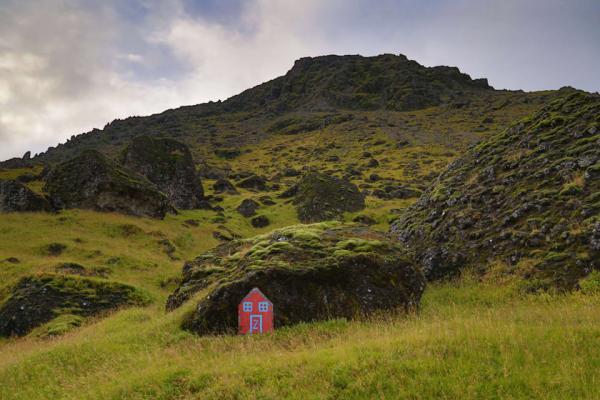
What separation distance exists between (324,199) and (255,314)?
1574 inches

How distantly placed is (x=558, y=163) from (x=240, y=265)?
15.4 metres

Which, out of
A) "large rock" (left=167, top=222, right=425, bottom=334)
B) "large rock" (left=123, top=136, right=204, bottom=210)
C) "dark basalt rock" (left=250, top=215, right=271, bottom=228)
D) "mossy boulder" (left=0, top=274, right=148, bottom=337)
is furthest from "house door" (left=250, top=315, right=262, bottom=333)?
"large rock" (left=123, top=136, right=204, bottom=210)

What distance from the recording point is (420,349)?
8289 mm

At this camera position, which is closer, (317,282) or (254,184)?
(317,282)

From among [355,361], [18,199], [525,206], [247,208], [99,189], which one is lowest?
[355,361]

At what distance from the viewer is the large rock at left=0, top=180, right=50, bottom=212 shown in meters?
33.8

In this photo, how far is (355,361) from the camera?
8008mm

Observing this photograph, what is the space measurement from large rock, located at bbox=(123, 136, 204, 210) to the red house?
40820 millimetres

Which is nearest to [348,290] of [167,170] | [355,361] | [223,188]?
[355,361]

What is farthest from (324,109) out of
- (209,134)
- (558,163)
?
(558,163)

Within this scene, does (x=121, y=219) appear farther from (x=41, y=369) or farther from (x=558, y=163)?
(x=558, y=163)

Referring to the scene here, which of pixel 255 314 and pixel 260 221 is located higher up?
pixel 260 221

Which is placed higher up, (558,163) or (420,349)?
(558,163)

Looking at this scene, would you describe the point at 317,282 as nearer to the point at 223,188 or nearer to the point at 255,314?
the point at 255,314
